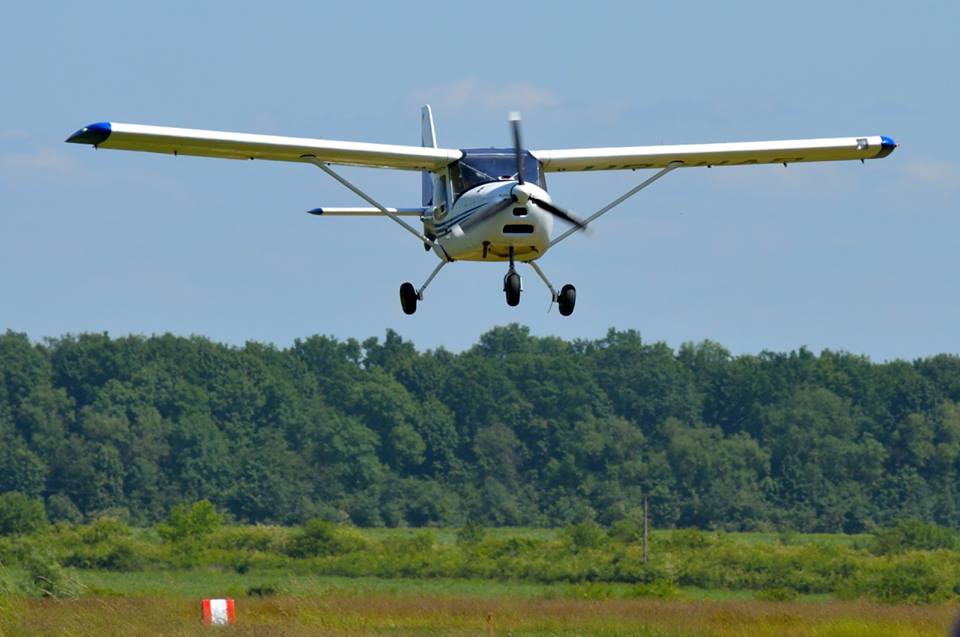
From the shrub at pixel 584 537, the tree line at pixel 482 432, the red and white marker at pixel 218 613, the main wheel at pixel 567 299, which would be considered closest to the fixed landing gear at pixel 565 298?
the main wheel at pixel 567 299

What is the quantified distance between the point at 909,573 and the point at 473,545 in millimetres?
12886

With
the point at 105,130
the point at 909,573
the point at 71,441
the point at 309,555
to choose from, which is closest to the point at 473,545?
the point at 309,555

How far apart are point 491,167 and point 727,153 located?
4971 millimetres

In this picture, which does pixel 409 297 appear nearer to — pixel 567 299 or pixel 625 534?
pixel 567 299

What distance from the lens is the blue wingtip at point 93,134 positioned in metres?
24.0

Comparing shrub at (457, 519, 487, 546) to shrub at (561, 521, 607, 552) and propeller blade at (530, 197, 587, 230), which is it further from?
→ propeller blade at (530, 197, 587, 230)

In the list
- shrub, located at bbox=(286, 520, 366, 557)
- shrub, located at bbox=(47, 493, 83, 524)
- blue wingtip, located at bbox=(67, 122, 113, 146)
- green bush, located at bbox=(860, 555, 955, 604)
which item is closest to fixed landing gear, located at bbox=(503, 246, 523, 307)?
blue wingtip, located at bbox=(67, 122, 113, 146)

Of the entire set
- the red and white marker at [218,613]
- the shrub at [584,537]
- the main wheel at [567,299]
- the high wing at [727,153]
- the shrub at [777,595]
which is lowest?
the shrub at [777,595]

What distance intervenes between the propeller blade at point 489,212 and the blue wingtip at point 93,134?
4.72m

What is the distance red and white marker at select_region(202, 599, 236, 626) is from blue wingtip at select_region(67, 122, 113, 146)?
7595mm

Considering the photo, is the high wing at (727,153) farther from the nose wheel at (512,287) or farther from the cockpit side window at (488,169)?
the nose wheel at (512,287)

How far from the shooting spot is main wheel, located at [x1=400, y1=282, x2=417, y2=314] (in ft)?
86.9

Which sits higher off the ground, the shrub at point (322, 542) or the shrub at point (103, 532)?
the shrub at point (103, 532)

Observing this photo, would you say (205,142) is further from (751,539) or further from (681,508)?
(681,508)
